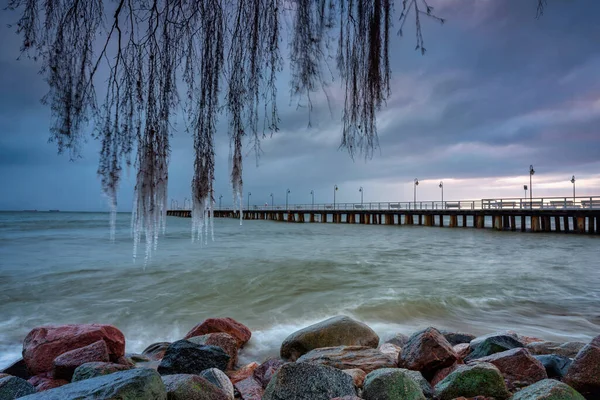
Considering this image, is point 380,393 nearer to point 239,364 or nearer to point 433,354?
point 433,354

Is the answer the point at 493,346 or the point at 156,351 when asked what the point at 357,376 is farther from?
the point at 156,351

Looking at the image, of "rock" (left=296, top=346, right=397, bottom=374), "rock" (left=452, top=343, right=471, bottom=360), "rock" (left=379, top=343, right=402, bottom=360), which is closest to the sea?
"rock" (left=296, top=346, right=397, bottom=374)

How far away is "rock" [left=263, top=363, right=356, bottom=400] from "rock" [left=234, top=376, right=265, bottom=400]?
2.54 feet

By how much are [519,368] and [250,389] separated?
8.69 ft

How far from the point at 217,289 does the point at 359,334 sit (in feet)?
24.4

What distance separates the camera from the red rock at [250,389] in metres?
3.45

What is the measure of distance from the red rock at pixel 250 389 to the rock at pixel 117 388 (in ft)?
3.40

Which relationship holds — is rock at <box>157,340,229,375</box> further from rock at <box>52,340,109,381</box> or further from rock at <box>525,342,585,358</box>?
rock at <box>525,342,585,358</box>

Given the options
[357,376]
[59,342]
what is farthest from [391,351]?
[59,342]

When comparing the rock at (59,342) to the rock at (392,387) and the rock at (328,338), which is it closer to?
the rock at (328,338)

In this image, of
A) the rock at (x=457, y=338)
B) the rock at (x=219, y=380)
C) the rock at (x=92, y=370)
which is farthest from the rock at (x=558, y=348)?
the rock at (x=92, y=370)

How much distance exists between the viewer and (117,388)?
2.40m

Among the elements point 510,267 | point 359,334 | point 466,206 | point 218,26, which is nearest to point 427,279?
point 510,267

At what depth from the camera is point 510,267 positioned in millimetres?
16109
